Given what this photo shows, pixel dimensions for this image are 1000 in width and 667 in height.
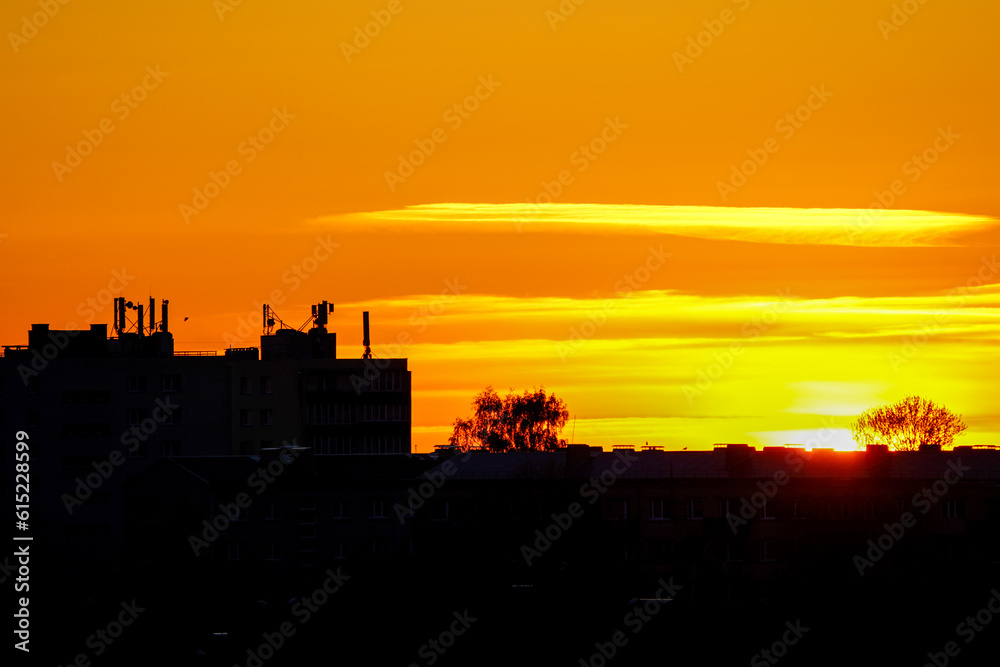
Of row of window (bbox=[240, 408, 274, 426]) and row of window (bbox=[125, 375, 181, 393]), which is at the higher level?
row of window (bbox=[125, 375, 181, 393])

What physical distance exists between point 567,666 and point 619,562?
34.9 meters

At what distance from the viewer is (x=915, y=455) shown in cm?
12594

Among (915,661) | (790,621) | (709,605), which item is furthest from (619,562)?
(915,661)
